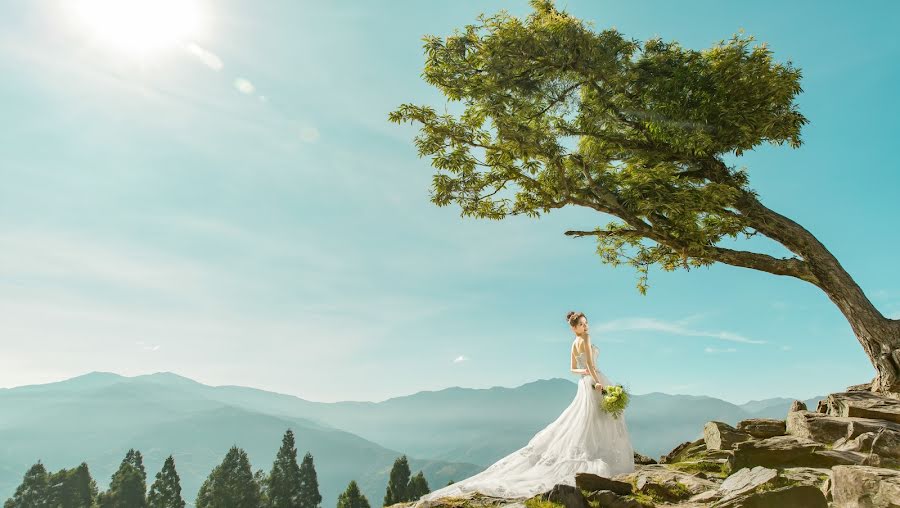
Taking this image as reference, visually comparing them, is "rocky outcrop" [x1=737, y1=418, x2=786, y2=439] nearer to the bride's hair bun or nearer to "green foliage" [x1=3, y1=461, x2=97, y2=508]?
the bride's hair bun

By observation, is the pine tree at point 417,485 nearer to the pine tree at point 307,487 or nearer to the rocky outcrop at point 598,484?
the pine tree at point 307,487

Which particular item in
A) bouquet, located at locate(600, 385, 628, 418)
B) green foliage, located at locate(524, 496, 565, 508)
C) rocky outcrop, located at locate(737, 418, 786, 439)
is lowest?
Answer: green foliage, located at locate(524, 496, 565, 508)

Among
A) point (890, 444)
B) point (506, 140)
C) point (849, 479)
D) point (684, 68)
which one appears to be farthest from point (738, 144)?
point (849, 479)

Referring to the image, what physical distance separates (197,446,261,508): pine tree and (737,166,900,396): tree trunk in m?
72.3

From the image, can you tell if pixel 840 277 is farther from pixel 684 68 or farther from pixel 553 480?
pixel 553 480

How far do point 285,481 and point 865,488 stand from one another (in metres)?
81.3

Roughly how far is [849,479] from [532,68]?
13.9 m

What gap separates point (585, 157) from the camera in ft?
60.7

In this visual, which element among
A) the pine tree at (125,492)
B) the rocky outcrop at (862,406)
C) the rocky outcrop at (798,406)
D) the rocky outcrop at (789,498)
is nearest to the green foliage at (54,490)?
the pine tree at (125,492)

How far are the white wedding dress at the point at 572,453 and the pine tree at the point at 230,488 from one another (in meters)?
69.8

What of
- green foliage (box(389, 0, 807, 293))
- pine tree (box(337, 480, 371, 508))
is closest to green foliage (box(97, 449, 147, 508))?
pine tree (box(337, 480, 371, 508))

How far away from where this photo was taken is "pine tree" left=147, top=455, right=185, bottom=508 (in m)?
69.5

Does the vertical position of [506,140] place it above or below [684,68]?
below

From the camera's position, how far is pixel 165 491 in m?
70.5
